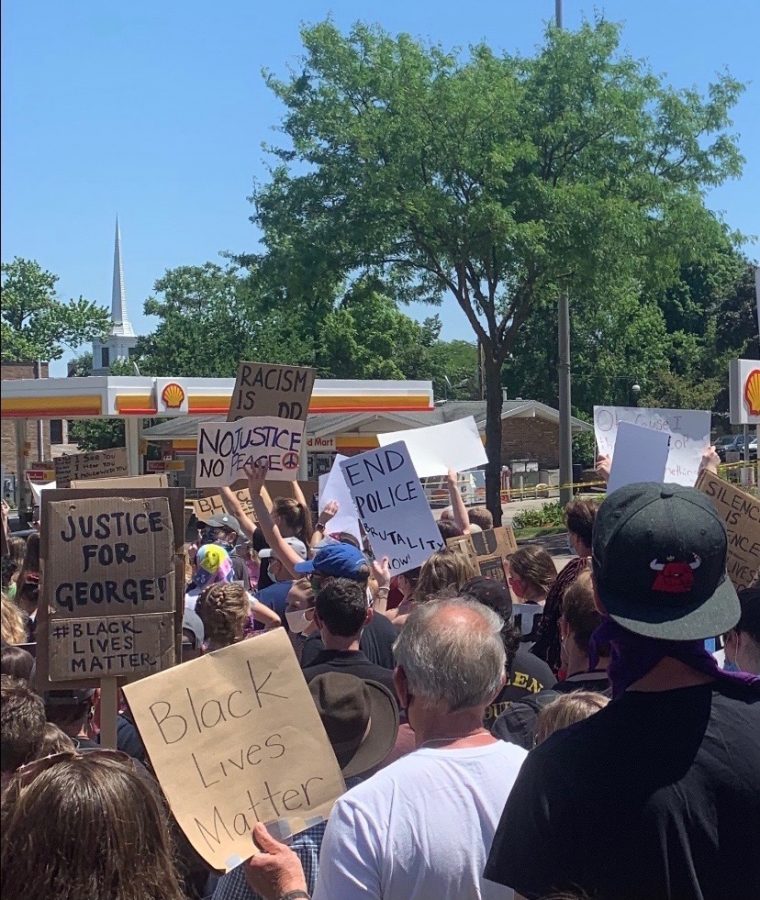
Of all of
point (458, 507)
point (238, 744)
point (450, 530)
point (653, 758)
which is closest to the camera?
point (653, 758)

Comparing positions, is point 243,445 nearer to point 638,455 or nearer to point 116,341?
point 638,455

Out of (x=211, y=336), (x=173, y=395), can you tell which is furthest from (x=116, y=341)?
(x=173, y=395)

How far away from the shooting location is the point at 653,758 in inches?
76.0

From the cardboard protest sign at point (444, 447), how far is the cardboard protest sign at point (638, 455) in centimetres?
138

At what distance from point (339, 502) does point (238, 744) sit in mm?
4965

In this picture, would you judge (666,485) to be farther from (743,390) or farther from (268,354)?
(268,354)

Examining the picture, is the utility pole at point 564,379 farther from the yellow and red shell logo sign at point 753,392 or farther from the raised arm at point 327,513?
the raised arm at point 327,513

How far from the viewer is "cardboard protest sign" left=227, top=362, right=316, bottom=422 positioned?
702 centimetres

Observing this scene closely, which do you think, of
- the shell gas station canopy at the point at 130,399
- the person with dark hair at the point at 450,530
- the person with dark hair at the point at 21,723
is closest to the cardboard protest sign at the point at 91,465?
the person with dark hair at the point at 450,530

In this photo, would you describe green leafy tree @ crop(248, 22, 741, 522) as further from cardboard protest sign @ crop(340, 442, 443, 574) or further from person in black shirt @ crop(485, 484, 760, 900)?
person in black shirt @ crop(485, 484, 760, 900)

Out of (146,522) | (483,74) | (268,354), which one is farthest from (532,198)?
(268,354)

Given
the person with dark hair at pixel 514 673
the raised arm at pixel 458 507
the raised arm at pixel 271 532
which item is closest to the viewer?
the person with dark hair at pixel 514 673

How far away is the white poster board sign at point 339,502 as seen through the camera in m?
7.60

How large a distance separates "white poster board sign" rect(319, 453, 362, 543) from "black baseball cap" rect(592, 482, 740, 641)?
5517 millimetres
